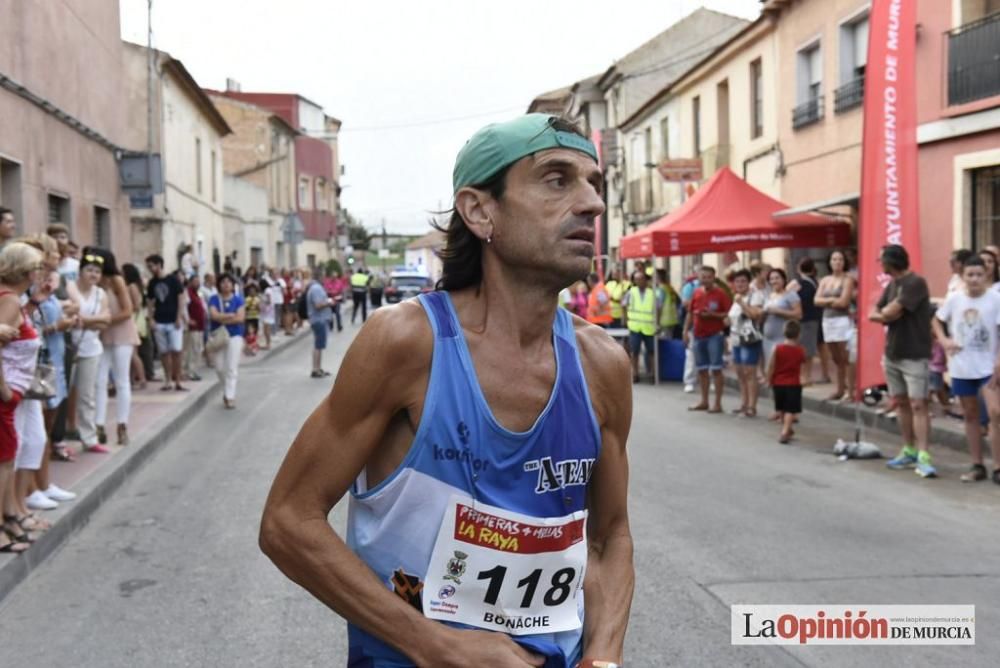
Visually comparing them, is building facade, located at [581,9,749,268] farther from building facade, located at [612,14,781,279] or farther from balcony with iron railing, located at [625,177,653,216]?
building facade, located at [612,14,781,279]

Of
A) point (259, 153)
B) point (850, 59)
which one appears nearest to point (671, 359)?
point (850, 59)

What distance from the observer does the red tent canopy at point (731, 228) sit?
15227mm

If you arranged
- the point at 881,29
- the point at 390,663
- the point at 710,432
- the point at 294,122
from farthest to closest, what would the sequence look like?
the point at 294,122
the point at 710,432
the point at 881,29
the point at 390,663

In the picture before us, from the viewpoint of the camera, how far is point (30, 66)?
1408cm

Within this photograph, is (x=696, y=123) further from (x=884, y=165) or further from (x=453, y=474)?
(x=453, y=474)

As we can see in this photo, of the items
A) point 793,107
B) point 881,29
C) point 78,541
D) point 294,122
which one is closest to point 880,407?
point 881,29

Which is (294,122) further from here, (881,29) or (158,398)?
(881,29)

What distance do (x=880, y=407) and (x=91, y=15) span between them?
13.5 meters

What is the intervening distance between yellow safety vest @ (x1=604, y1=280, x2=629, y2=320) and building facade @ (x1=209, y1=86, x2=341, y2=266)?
36436 millimetres

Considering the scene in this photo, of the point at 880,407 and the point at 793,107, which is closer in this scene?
the point at 880,407

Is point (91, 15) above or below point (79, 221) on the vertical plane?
above

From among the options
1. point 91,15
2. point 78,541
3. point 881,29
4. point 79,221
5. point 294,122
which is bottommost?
point 78,541

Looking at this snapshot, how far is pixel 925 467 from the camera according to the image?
8852mm

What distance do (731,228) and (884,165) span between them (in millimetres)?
4911
